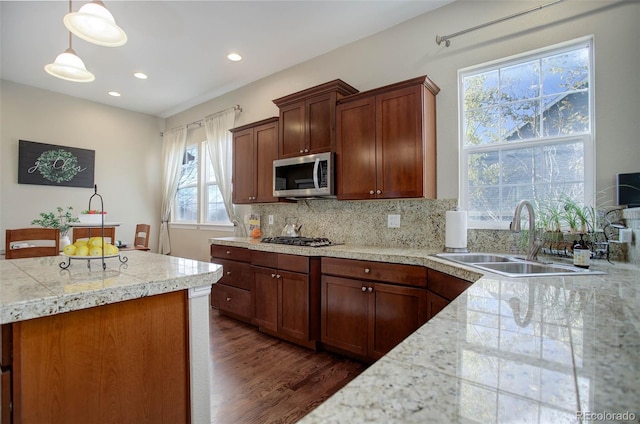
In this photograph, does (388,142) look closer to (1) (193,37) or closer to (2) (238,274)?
(2) (238,274)

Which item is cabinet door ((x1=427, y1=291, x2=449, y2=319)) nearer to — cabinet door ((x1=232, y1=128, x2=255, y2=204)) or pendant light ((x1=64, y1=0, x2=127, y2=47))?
cabinet door ((x1=232, y1=128, x2=255, y2=204))

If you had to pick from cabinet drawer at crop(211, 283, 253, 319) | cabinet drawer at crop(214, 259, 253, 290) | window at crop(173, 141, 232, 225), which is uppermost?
window at crop(173, 141, 232, 225)

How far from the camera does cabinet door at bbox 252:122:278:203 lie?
3414 millimetres

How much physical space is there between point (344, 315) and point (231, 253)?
1510mm

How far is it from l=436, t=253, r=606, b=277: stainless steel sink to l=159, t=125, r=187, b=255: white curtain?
4.66 m

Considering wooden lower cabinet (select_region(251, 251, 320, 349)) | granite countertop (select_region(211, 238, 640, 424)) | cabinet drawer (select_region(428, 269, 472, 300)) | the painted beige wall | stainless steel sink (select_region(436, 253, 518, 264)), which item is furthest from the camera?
the painted beige wall

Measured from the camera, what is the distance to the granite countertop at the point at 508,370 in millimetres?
410

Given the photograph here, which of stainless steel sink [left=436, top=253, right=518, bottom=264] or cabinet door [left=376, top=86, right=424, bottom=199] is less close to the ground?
cabinet door [left=376, top=86, right=424, bottom=199]

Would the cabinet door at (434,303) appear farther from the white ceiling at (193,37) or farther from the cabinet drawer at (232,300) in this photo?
the white ceiling at (193,37)

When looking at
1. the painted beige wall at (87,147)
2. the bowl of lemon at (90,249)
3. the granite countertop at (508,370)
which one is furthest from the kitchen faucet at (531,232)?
the painted beige wall at (87,147)

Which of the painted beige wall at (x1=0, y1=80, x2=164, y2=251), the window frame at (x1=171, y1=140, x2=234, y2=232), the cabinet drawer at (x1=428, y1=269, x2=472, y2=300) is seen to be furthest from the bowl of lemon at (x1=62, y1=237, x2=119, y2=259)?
the painted beige wall at (x1=0, y1=80, x2=164, y2=251)

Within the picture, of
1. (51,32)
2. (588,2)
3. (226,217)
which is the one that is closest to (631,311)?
(588,2)

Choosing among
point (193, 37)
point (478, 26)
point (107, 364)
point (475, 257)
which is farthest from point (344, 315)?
point (193, 37)

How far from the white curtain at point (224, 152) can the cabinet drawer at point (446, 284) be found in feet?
8.80
